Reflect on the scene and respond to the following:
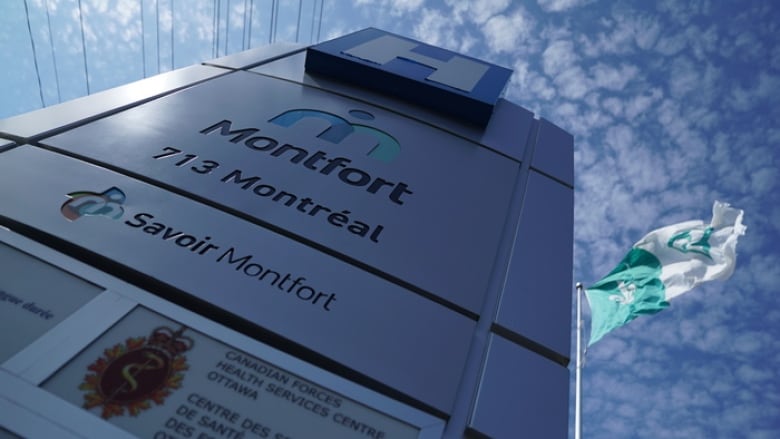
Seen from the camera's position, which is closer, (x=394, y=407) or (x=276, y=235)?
(x=394, y=407)

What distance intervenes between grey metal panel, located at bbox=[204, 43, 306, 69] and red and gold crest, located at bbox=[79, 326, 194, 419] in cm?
276

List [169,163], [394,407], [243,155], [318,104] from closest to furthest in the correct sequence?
[394,407] < [169,163] < [243,155] < [318,104]

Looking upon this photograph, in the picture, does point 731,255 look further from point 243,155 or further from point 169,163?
point 169,163

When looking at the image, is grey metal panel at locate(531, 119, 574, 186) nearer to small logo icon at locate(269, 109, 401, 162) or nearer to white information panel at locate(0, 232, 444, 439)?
small logo icon at locate(269, 109, 401, 162)

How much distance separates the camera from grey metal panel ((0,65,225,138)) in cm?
266

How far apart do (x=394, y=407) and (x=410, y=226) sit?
1146 millimetres

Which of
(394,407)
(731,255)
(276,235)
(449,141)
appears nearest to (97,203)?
(276,235)

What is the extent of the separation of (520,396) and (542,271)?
3.01 ft

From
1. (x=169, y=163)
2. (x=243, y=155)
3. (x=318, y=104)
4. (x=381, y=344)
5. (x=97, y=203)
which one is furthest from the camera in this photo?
(x=318, y=104)

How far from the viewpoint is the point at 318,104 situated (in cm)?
363

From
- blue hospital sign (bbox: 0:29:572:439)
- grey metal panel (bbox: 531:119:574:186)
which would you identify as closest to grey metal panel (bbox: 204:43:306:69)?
blue hospital sign (bbox: 0:29:572:439)

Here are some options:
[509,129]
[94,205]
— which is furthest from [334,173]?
[509,129]

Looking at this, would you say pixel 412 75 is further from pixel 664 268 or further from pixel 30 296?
pixel 664 268

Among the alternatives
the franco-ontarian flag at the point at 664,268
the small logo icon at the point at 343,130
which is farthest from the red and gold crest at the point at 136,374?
the franco-ontarian flag at the point at 664,268
